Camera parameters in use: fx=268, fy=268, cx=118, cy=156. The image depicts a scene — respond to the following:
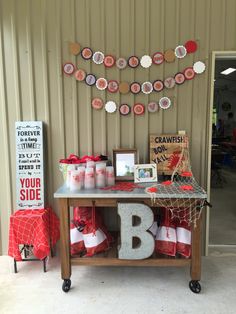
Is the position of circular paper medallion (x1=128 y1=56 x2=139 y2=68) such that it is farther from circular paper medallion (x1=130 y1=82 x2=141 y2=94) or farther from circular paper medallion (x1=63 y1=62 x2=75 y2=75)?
circular paper medallion (x1=63 y1=62 x2=75 y2=75)

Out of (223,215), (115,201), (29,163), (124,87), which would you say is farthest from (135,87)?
(223,215)

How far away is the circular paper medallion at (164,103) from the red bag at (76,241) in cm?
144

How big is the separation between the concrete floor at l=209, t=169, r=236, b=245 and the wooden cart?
40.3 inches

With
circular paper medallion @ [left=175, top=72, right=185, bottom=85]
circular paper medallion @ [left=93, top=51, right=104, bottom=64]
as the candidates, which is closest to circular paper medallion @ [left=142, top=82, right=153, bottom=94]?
circular paper medallion @ [left=175, top=72, right=185, bottom=85]

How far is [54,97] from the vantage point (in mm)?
2699

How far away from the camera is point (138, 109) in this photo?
267 centimetres

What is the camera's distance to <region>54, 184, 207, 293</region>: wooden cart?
7.08ft

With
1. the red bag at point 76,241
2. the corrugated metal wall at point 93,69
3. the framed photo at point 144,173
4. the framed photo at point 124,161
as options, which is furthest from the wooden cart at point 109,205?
the corrugated metal wall at point 93,69

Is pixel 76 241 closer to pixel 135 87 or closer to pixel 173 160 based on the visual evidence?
pixel 173 160

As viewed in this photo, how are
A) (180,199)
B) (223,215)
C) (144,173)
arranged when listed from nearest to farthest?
(180,199) → (144,173) → (223,215)

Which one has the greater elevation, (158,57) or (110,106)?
(158,57)

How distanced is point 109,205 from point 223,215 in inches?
104

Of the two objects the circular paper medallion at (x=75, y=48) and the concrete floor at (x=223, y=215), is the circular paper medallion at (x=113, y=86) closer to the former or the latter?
the circular paper medallion at (x=75, y=48)

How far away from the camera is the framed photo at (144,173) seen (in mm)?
2498
